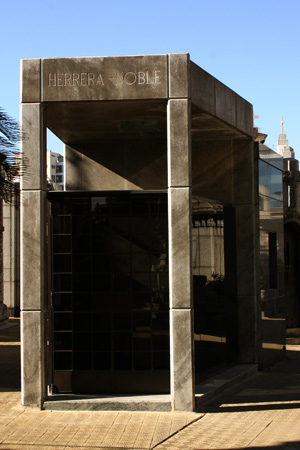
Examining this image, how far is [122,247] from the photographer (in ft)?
37.2

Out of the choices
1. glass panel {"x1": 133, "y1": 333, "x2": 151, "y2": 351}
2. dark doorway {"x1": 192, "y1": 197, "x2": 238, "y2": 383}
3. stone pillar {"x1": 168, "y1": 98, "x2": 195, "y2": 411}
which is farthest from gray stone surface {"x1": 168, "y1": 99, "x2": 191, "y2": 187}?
glass panel {"x1": 133, "y1": 333, "x2": 151, "y2": 351}

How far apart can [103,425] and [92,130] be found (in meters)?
5.22

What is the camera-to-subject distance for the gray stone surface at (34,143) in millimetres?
10484

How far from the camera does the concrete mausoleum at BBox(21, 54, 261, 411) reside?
10406 millimetres

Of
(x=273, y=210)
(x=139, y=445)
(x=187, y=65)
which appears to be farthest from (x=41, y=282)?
(x=273, y=210)

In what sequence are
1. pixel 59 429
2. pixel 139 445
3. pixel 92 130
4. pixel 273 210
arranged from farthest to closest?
pixel 273 210 → pixel 92 130 → pixel 59 429 → pixel 139 445

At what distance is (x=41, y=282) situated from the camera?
10.4 m

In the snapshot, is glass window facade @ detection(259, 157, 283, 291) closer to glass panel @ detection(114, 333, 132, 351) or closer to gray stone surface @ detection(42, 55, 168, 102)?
glass panel @ detection(114, 333, 132, 351)

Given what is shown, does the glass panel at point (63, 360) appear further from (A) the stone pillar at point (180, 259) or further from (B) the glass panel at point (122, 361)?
(A) the stone pillar at point (180, 259)

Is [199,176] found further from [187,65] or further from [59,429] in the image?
[59,429]

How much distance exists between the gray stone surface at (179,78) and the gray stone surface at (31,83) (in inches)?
75.0

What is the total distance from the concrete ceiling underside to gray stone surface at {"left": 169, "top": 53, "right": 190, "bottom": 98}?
0.25 m

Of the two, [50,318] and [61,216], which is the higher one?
[61,216]

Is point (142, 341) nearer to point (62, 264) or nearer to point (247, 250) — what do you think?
point (62, 264)
